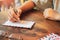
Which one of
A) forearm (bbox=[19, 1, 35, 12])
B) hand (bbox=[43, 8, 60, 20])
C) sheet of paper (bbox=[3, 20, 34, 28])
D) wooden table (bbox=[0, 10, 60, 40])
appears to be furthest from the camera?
forearm (bbox=[19, 1, 35, 12])

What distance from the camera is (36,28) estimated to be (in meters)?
1.03

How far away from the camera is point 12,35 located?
36.2 inches

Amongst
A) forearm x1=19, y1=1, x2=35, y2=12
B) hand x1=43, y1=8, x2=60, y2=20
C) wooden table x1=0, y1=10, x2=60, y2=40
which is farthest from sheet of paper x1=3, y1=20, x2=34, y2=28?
forearm x1=19, y1=1, x2=35, y2=12

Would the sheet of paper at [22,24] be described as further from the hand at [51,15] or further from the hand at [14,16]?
the hand at [51,15]

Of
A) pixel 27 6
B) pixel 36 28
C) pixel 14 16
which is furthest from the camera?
pixel 27 6

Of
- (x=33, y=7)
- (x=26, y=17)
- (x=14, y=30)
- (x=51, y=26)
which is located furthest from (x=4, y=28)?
(x=33, y=7)

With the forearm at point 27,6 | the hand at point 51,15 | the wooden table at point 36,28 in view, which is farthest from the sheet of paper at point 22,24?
the forearm at point 27,6

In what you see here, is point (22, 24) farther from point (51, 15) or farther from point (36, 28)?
point (51, 15)

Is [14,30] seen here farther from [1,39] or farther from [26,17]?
[26,17]

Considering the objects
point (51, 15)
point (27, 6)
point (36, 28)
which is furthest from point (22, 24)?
point (27, 6)

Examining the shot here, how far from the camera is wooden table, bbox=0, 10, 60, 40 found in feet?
3.06

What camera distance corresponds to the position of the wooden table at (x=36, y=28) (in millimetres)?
934

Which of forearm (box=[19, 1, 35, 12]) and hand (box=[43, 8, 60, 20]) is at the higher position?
forearm (box=[19, 1, 35, 12])

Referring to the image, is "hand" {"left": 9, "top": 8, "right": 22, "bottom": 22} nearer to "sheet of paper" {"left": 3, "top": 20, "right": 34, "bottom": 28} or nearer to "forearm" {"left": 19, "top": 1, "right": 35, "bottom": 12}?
"sheet of paper" {"left": 3, "top": 20, "right": 34, "bottom": 28}
